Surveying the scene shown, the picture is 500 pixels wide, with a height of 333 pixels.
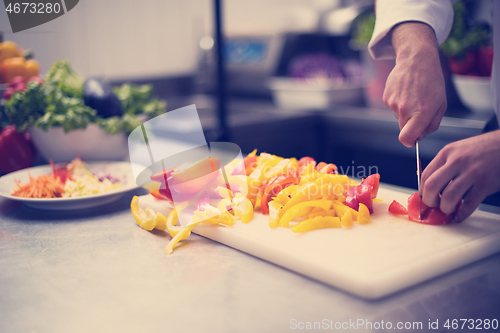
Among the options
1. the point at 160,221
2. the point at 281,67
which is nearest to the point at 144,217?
the point at 160,221

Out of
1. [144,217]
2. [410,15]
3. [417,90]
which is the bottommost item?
[144,217]

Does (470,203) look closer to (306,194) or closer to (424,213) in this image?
(424,213)

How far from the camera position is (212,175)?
899mm

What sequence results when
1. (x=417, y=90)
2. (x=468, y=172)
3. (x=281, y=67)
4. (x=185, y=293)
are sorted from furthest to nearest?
(x=281, y=67)
(x=417, y=90)
(x=468, y=172)
(x=185, y=293)

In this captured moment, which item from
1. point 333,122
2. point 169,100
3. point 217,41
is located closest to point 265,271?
point 217,41

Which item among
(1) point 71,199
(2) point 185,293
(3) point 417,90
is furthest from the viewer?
(1) point 71,199

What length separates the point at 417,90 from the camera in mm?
812

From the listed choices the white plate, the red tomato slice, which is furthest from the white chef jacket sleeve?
the white plate

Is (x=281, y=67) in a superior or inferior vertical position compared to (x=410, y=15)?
inferior

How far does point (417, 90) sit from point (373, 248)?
33 cm

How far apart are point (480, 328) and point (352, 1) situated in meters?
2.52

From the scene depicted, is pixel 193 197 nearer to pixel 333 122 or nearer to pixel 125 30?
pixel 333 122

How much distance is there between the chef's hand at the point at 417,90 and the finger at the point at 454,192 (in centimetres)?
12

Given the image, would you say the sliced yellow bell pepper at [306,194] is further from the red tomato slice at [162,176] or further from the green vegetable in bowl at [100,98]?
the green vegetable in bowl at [100,98]
